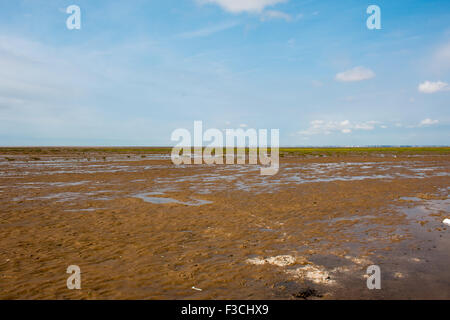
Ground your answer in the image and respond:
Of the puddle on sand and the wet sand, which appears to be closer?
the wet sand

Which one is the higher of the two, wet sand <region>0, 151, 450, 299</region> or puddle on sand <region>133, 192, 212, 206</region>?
puddle on sand <region>133, 192, 212, 206</region>

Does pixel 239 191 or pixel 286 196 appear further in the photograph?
pixel 239 191

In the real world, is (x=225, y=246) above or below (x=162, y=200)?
below

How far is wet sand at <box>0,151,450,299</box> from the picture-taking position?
531cm

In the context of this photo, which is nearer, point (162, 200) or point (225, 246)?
point (225, 246)

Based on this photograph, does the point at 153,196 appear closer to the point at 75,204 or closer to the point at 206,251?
the point at 75,204

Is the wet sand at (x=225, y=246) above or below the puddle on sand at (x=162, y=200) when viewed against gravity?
below

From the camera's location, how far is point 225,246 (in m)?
7.64

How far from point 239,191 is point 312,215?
20.7 feet

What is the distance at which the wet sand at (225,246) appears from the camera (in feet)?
17.4

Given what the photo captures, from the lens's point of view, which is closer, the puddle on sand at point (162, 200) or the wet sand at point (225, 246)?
the wet sand at point (225, 246)
